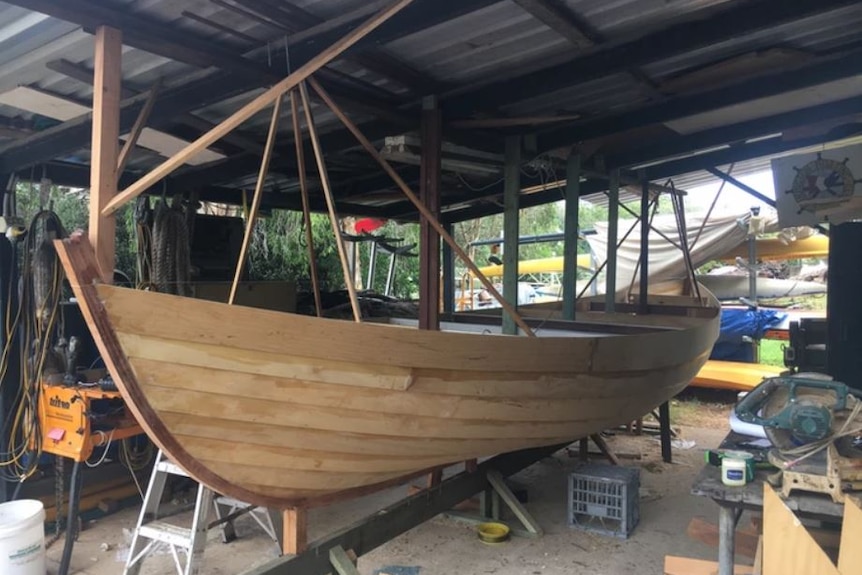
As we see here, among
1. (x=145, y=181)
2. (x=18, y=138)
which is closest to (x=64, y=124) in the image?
(x=18, y=138)

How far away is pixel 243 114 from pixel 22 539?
7.74 feet

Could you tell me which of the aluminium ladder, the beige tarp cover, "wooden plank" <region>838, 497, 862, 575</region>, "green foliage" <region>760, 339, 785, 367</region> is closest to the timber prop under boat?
the aluminium ladder

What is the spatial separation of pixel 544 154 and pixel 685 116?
972 millimetres

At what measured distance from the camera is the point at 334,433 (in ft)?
7.16

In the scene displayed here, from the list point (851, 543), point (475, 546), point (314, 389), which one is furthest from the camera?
point (475, 546)

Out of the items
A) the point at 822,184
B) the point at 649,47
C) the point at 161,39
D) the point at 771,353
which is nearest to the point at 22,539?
the point at 161,39

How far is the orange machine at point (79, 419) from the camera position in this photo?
3260mm

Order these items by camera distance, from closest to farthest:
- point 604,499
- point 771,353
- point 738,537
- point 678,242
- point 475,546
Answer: point 738,537
point 475,546
point 604,499
point 678,242
point 771,353

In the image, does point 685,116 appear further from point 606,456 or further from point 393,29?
point 606,456

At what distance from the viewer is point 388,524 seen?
269 cm

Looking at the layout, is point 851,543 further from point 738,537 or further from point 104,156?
point 104,156

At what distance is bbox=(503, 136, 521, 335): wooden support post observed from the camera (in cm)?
376

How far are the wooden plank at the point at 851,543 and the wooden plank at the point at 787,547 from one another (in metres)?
0.04

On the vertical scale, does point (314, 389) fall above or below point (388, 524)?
above
